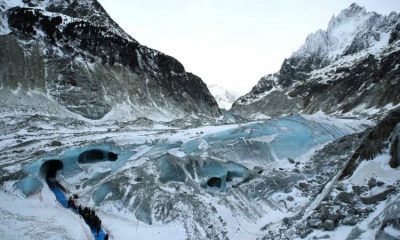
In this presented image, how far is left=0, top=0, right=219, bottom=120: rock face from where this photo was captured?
58281mm

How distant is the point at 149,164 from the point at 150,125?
26.5 m

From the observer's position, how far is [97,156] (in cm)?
3008

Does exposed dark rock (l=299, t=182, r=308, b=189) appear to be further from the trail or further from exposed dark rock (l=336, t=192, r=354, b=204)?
the trail

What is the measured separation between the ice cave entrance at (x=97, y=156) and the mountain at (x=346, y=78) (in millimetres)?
62879

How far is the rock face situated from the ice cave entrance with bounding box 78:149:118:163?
1122 inches

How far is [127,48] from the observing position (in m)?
76.8

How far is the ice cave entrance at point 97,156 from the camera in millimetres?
29344

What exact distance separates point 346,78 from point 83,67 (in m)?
78.4

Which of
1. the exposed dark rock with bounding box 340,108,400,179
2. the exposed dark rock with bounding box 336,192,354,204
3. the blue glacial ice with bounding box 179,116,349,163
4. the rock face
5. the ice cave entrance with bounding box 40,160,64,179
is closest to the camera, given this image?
the exposed dark rock with bounding box 336,192,354,204

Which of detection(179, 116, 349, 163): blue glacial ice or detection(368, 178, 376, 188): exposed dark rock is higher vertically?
detection(179, 116, 349, 163): blue glacial ice

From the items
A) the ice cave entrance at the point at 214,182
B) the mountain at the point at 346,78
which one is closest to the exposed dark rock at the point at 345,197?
the ice cave entrance at the point at 214,182

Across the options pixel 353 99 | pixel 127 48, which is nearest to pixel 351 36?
pixel 353 99

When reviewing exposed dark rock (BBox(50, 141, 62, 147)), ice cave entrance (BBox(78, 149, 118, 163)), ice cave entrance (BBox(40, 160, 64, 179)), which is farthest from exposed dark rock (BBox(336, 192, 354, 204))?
exposed dark rock (BBox(50, 141, 62, 147))

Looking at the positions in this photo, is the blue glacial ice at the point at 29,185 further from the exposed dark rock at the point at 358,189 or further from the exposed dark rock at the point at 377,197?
the exposed dark rock at the point at 377,197
